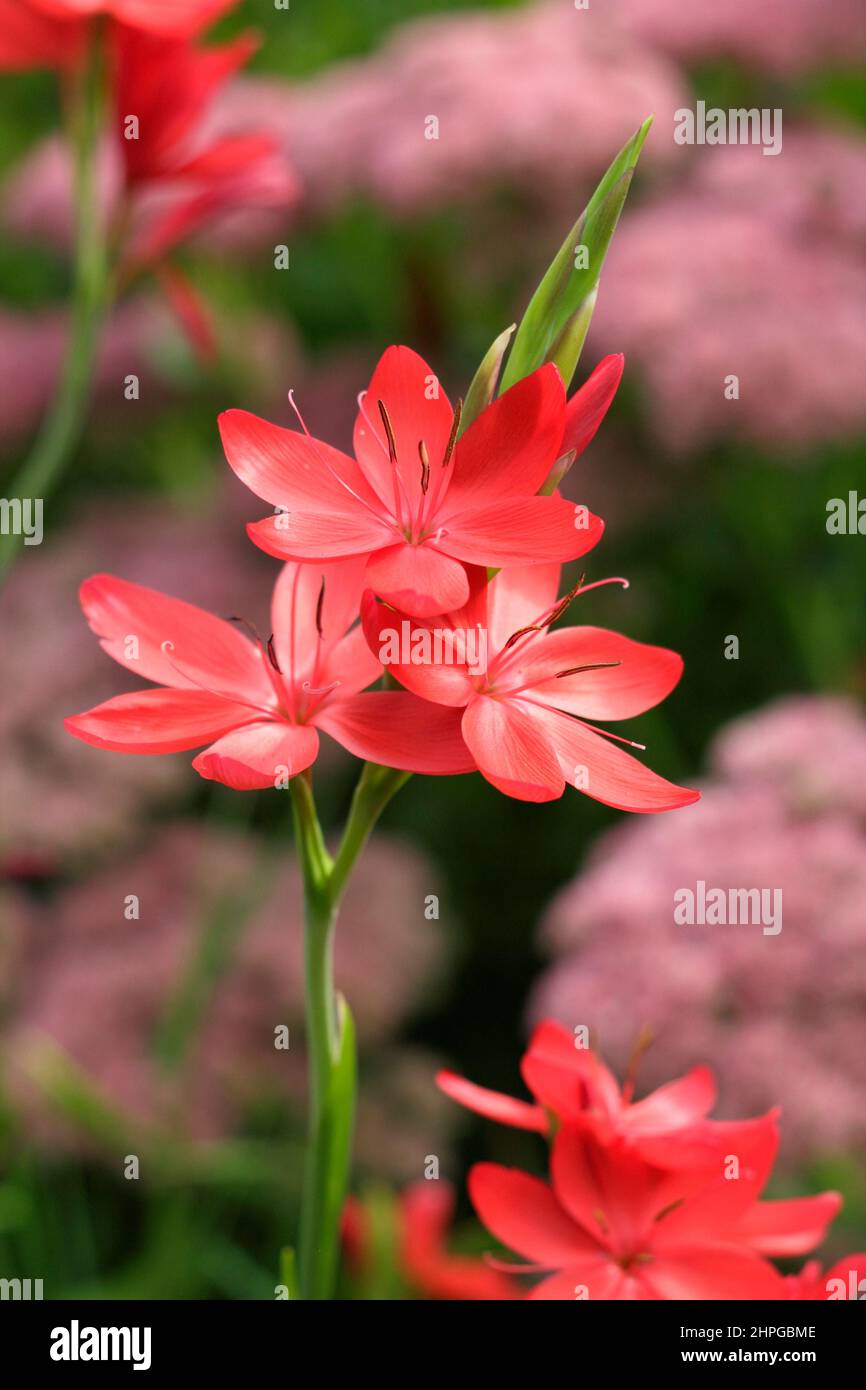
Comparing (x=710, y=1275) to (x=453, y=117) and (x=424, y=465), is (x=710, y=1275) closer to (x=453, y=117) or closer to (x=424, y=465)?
(x=424, y=465)

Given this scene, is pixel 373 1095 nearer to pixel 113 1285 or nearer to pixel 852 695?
pixel 113 1285

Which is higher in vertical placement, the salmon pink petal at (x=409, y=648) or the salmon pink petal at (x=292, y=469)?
the salmon pink petal at (x=292, y=469)

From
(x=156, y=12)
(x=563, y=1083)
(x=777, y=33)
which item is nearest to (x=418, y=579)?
(x=563, y=1083)

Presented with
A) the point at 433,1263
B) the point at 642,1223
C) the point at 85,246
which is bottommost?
the point at 433,1263

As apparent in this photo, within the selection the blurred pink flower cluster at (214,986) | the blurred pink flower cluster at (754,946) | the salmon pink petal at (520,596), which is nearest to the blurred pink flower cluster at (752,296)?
the blurred pink flower cluster at (754,946)

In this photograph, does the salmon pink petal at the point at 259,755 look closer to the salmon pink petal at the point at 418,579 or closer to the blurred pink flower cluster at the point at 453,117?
the salmon pink petal at the point at 418,579

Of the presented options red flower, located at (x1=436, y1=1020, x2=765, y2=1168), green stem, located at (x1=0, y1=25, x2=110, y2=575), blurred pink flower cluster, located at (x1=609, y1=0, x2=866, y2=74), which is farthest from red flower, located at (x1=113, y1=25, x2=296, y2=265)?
blurred pink flower cluster, located at (x1=609, y1=0, x2=866, y2=74)

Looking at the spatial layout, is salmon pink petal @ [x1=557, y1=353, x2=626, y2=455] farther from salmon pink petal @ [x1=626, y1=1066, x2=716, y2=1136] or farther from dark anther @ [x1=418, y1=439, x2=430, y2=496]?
salmon pink petal @ [x1=626, y1=1066, x2=716, y2=1136]
